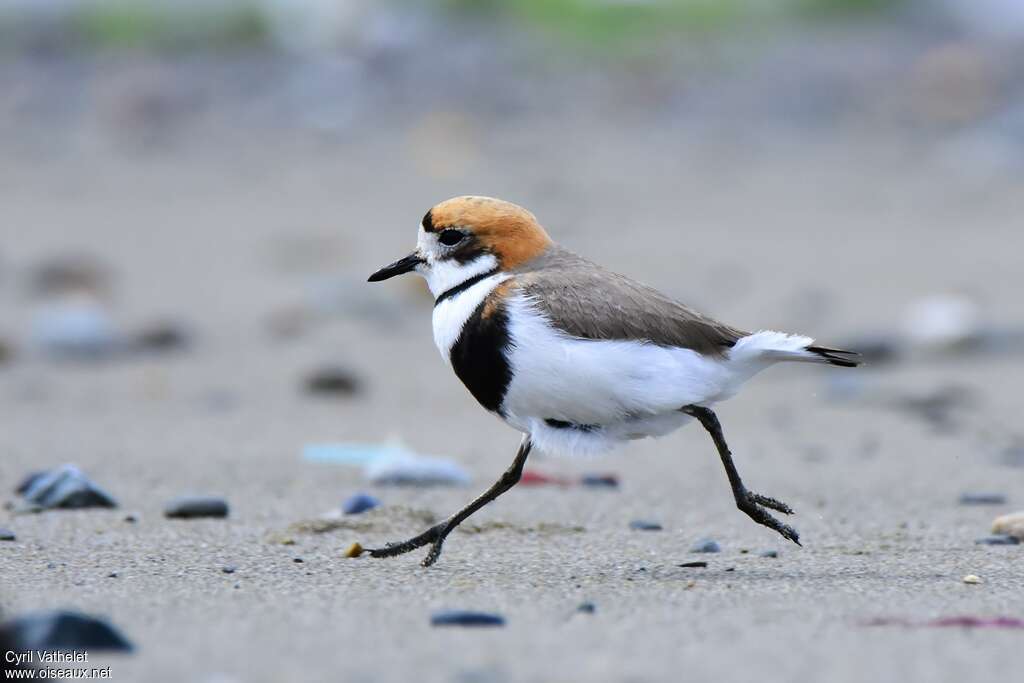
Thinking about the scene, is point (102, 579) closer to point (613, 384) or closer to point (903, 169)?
point (613, 384)

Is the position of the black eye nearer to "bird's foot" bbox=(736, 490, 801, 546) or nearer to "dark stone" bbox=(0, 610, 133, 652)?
"bird's foot" bbox=(736, 490, 801, 546)

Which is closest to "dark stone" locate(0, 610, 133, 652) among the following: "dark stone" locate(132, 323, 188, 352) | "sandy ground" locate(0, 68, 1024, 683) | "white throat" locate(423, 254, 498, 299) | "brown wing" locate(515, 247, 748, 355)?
"sandy ground" locate(0, 68, 1024, 683)

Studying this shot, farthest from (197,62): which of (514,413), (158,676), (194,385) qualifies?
(158,676)

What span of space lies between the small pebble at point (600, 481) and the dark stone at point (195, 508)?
3.86 feet

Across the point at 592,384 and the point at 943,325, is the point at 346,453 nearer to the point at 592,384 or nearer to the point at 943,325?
the point at 592,384

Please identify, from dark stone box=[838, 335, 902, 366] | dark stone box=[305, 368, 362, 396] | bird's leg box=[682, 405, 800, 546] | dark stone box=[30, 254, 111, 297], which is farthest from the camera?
dark stone box=[30, 254, 111, 297]

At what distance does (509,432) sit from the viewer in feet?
20.8

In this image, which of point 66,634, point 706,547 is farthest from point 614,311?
Answer: point 66,634

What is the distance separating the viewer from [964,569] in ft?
12.6

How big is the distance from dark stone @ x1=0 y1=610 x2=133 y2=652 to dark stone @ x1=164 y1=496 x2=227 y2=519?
1.65 metres

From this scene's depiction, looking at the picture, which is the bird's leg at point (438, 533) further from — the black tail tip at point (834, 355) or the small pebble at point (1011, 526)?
the small pebble at point (1011, 526)

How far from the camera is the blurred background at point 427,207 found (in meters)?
5.99

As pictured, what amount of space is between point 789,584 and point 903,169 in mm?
8421

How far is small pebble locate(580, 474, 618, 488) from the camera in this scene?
5.16 metres
